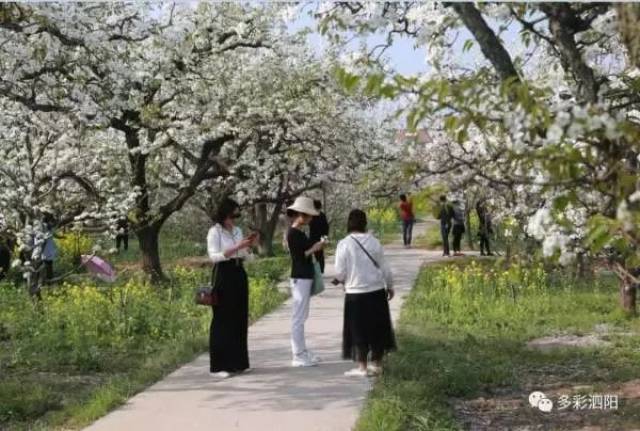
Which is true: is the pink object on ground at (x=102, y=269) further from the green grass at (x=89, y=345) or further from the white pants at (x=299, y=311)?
the white pants at (x=299, y=311)

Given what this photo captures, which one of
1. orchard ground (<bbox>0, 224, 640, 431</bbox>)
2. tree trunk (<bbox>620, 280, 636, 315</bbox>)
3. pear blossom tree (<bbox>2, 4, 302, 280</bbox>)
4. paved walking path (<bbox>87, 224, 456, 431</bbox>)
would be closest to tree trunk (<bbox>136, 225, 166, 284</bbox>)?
pear blossom tree (<bbox>2, 4, 302, 280</bbox>)

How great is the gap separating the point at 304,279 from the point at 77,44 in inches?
114

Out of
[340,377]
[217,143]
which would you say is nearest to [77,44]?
[340,377]

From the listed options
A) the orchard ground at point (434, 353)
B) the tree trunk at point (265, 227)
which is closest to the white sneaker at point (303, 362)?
the orchard ground at point (434, 353)

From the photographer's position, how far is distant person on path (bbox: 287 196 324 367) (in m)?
7.90

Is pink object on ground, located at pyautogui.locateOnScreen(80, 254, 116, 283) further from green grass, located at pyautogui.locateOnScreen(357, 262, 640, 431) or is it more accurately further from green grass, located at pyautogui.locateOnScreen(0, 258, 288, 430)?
green grass, located at pyautogui.locateOnScreen(357, 262, 640, 431)

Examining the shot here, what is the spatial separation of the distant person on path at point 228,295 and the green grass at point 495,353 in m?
1.36

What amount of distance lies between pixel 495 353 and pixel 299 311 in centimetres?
202

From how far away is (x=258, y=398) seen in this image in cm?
667

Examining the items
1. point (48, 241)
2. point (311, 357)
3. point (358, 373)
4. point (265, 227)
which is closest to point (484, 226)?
point (265, 227)

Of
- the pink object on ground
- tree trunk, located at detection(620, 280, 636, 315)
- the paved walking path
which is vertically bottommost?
the paved walking path

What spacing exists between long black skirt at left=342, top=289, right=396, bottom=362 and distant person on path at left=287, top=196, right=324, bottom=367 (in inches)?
26.9

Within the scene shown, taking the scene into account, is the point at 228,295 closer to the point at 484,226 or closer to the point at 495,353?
the point at 495,353

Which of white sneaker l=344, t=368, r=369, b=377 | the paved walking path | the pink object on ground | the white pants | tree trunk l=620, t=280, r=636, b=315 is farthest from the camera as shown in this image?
the pink object on ground
